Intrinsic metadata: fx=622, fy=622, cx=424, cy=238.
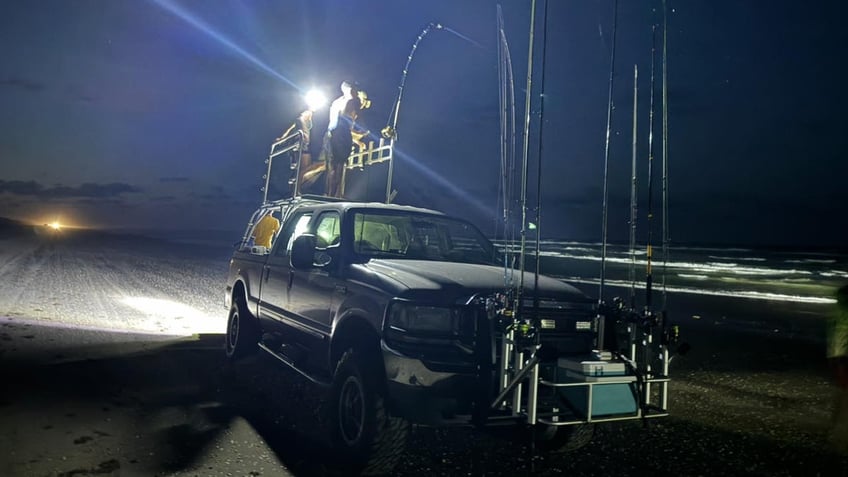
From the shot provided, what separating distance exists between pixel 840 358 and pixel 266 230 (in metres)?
6.06

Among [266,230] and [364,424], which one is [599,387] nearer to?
[364,424]

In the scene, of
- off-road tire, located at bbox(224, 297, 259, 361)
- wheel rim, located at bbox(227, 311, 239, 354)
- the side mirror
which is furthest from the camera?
wheel rim, located at bbox(227, 311, 239, 354)

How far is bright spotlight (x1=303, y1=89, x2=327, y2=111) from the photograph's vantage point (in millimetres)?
9164

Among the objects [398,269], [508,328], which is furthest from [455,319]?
[398,269]

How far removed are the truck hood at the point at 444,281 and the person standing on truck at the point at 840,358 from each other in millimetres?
1494

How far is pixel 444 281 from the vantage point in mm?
4352

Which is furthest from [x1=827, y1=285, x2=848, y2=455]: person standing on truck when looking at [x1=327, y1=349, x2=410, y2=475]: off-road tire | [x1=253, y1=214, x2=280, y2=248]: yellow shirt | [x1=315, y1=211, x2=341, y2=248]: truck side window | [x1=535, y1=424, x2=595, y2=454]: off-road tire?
[x1=253, y1=214, x2=280, y2=248]: yellow shirt

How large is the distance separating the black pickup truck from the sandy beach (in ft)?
1.53

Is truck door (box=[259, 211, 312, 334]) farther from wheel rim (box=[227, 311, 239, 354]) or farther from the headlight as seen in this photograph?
the headlight

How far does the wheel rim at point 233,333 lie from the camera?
24.6 feet

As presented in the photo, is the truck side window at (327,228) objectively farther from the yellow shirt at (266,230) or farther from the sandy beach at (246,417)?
the sandy beach at (246,417)

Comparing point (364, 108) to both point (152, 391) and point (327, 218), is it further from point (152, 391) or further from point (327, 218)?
point (152, 391)

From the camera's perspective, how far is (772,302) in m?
19.3

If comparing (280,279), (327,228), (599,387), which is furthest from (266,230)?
(599,387)
